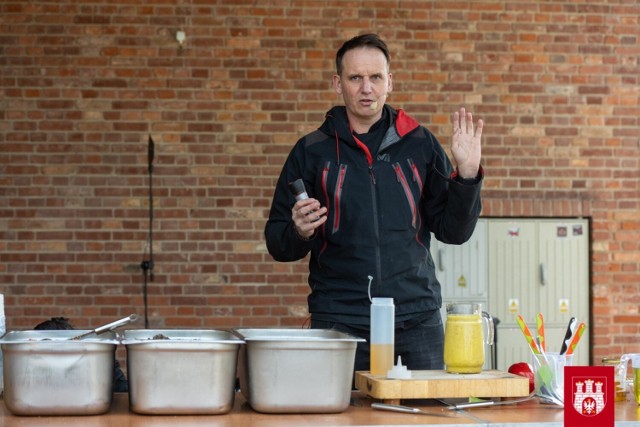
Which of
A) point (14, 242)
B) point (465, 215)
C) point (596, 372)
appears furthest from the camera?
point (14, 242)

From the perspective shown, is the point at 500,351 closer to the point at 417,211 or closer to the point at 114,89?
the point at 114,89

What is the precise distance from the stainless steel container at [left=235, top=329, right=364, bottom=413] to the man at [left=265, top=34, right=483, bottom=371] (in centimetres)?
60

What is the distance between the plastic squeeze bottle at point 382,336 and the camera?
2.79 metres

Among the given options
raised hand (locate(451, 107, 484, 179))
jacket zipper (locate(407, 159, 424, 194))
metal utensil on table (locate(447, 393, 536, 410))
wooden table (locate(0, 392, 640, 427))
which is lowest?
wooden table (locate(0, 392, 640, 427))

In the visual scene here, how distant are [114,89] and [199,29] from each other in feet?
1.98

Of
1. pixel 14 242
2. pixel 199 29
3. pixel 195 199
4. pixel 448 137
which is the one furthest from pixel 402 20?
pixel 14 242

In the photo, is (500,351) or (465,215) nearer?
(465,215)

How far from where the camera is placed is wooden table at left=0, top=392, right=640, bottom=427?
2.40m

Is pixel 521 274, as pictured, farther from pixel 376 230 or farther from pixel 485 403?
pixel 485 403

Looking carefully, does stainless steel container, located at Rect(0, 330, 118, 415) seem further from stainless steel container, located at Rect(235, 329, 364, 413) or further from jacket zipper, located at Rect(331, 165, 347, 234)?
jacket zipper, located at Rect(331, 165, 347, 234)

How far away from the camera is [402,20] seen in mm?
6375

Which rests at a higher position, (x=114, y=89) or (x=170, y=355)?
(x=114, y=89)

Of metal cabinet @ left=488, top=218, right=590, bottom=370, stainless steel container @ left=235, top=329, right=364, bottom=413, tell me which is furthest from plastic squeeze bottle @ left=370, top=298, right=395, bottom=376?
metal cabinet @ left=488, top=218, right=590, bottom=370

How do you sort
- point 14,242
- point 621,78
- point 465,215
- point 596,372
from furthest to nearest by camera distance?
1. point 621,78
2. point 14,242
3. point 465,215
4. point 596,372
